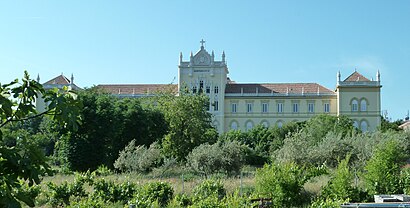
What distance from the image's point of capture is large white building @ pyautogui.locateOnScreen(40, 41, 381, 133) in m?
70.6

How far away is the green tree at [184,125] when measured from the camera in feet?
112

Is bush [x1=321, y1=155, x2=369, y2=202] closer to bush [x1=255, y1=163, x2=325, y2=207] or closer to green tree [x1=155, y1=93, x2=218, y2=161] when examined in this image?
bush [x1=255, y1=163, x2=325, y2=207]

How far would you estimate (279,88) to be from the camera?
244ft

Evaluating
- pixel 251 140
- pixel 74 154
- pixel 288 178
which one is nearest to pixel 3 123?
pixel 288 178

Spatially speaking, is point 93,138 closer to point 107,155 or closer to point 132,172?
point 107,155

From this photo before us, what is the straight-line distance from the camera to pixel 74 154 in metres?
28.5

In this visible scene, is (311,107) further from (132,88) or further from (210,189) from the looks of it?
(210,189)

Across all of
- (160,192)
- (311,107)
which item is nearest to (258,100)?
(311,107)

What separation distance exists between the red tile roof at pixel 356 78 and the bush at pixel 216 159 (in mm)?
51482

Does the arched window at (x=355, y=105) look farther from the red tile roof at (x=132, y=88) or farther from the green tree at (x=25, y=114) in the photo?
the green tree at (x=25, y=114)

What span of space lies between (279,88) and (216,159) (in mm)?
54113

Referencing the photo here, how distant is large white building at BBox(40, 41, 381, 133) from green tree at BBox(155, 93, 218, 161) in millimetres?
35029

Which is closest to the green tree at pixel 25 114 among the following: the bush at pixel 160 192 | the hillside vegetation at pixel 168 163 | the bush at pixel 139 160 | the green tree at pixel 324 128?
the hillside vegetation at pixel 168 163

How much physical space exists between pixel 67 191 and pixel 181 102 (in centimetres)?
2099
